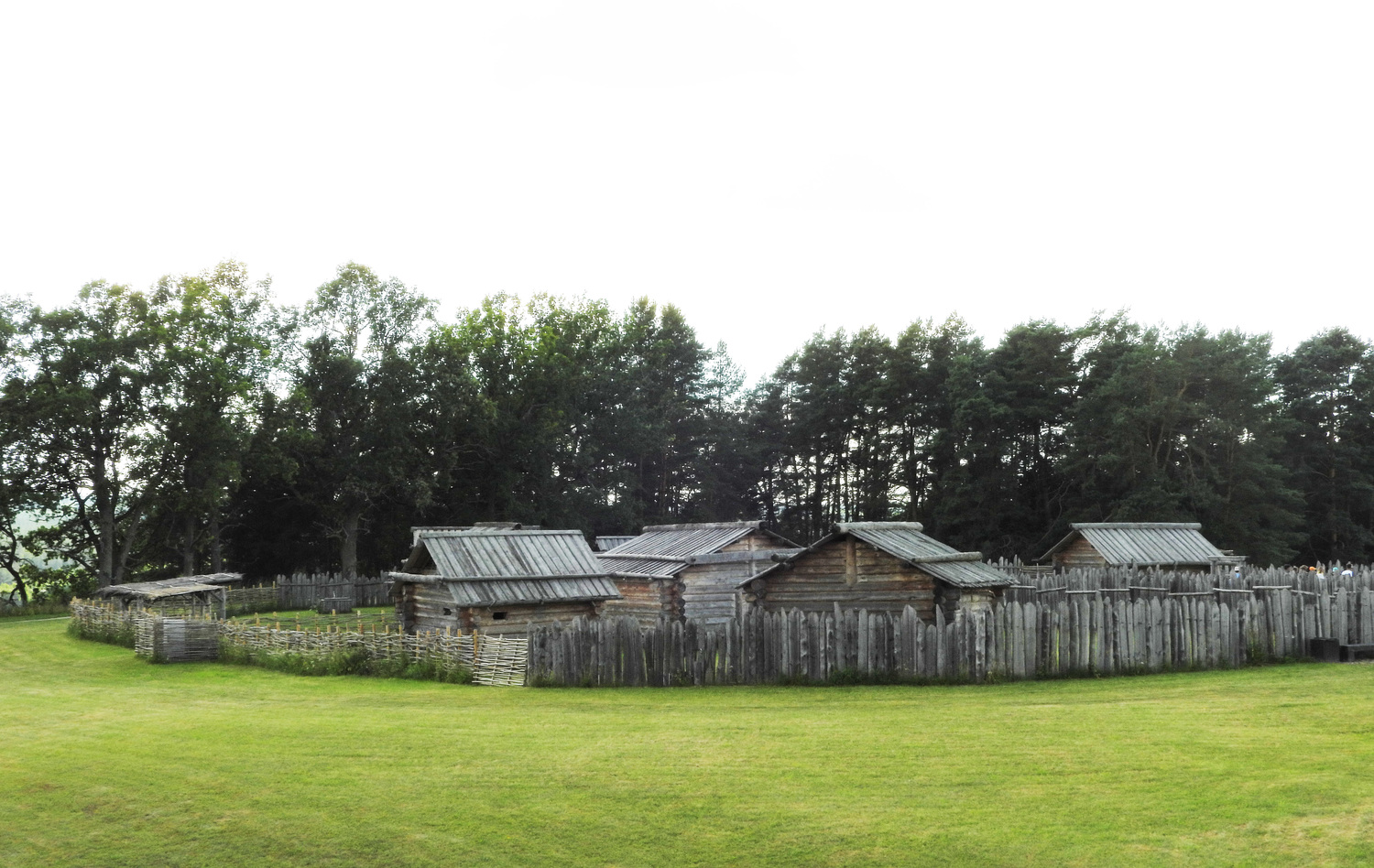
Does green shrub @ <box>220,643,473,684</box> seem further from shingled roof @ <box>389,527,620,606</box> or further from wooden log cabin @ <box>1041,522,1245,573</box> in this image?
wooden log cabin @ <box>1041,522,1245,573</box>

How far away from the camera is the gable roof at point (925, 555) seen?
23.3 metres

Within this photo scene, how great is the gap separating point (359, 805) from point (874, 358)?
63118mm

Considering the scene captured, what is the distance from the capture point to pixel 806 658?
66.5 feet

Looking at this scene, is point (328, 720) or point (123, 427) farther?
point (123, 427)

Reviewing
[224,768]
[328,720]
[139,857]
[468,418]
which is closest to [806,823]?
[139,857]

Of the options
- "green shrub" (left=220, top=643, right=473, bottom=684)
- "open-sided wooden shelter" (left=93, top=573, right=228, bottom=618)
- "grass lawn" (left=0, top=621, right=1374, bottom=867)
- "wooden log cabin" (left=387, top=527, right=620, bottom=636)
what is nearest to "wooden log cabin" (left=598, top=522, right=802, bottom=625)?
"wooden log cabin" (left=387, top=527, right=620, bottom=636)

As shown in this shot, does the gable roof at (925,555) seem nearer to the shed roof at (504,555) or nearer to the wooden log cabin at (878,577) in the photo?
the wooden log cabin at (878,577)

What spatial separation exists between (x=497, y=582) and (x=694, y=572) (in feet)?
26.0

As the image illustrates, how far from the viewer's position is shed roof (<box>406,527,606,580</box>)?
26656 mm

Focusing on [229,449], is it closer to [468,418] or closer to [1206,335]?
[468,418]

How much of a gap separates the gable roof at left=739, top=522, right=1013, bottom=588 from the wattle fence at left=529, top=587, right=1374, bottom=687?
2571 millimetres

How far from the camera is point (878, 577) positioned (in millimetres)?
24312

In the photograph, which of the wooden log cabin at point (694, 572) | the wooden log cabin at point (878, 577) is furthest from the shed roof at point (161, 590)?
the wooden log cabin at point (878, 577)

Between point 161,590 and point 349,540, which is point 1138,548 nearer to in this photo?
point 161,590
